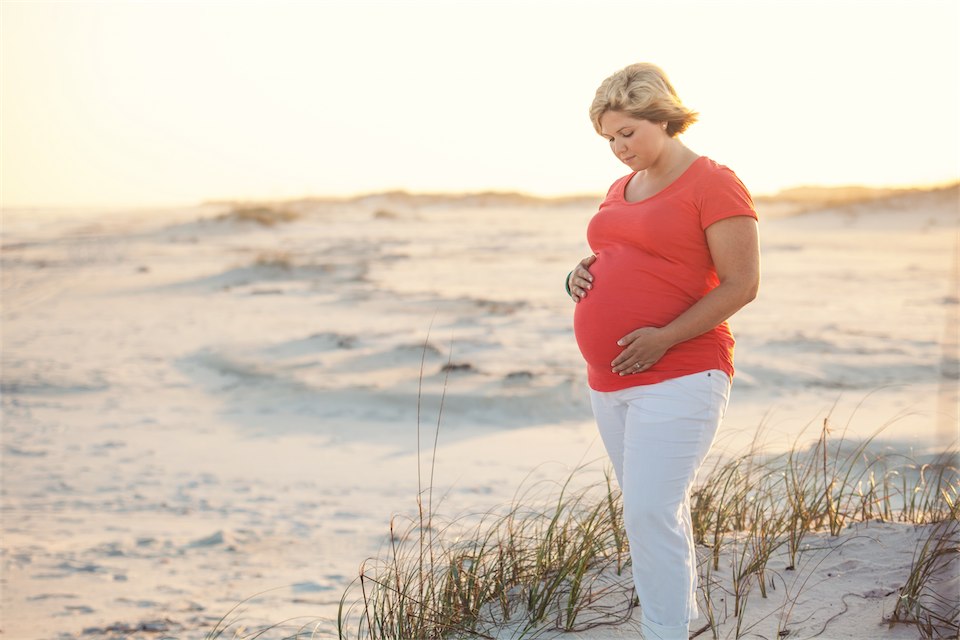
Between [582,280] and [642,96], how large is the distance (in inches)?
25.7

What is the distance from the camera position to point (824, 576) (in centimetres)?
373

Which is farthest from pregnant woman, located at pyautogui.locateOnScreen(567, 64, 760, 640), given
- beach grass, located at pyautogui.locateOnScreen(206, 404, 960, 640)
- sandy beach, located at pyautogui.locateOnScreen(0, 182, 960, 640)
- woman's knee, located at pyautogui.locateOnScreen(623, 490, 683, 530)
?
sandy beach, located at pyautogui.locateOnScreen(0, 182, 960, 640)

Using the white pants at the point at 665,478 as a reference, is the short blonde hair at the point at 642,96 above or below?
above

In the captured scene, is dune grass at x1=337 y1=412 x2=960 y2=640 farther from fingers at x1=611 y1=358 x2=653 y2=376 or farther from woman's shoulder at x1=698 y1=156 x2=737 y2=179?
woman's shoulder at x1=698 y1=156 x2=737 y2=179

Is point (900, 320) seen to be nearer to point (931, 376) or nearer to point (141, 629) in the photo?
point (931, 376)

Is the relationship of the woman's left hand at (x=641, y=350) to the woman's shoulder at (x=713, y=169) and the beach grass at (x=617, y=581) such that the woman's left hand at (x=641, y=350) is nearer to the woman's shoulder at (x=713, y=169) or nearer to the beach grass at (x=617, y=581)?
the woman's shoulder at (x=713, y=169)

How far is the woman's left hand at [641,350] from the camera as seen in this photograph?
2.69 meters

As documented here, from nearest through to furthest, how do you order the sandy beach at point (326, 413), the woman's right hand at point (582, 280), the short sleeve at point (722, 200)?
1. the short sleeve at point (722, 200)
2. the woman's right hand at point (582, 280)
3. the sandy beach at point (326, 413)

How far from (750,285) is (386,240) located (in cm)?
2654

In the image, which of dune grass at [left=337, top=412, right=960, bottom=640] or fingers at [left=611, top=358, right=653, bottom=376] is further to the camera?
dune grass at [left=337, top=412, right=960, bottom=640]

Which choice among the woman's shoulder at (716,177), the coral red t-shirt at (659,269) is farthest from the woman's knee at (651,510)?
the woman's shoulder at (716,177)

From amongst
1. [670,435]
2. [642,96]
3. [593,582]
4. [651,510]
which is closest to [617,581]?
[593,582]

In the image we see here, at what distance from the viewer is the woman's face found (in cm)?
270

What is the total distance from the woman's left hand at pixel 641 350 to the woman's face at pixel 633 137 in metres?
0.51
